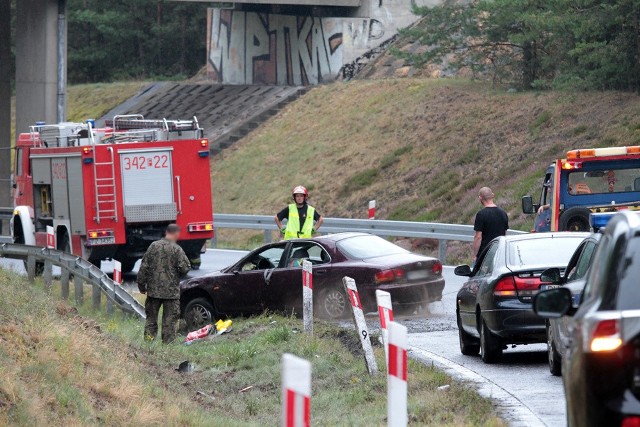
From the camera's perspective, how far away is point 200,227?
2530 centimetres

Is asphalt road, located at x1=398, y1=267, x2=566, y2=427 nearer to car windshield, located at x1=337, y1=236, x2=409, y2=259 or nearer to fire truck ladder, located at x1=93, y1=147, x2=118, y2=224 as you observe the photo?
car windshield, located at x1=337, y1=236, x2=409, y2=259

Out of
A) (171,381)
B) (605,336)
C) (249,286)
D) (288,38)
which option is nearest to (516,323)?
(171,381)

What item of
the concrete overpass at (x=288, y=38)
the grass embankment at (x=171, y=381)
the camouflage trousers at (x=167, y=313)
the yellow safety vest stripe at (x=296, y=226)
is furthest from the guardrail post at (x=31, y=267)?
the concrete overpass at (x=288, y=38)

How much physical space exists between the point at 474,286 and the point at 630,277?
7981 mm

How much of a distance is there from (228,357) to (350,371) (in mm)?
1852

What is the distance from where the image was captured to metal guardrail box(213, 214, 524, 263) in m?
27.3

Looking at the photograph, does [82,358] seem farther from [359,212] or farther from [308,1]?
[308,1]

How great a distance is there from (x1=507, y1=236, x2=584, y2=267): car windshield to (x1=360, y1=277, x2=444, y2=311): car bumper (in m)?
3.98

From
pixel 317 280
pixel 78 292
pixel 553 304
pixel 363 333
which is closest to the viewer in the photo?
pixel 553 304

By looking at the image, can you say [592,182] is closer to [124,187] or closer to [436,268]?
[436,268]

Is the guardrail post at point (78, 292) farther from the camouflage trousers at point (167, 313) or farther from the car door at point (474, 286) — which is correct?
the car door at point (474, 286)

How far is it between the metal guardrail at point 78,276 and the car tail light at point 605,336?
520 inches

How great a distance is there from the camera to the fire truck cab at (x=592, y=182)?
19.9 meters

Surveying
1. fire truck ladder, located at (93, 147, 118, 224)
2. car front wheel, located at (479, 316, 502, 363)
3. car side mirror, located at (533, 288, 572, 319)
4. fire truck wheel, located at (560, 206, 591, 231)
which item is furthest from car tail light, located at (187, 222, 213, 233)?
car side mirror, located at (533, 288, 572, 319)
